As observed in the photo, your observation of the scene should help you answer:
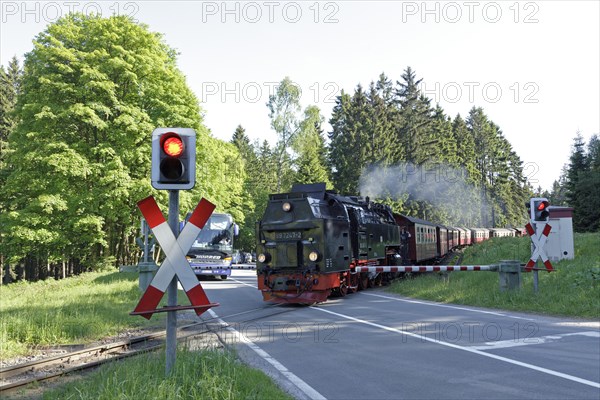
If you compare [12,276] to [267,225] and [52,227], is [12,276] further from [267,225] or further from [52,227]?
[267,225]

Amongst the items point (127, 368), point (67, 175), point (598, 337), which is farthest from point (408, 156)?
point (127, 368)

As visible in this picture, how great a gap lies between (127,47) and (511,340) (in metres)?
26.4

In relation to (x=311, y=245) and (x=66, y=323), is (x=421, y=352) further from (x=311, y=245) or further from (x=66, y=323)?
(x=311, y=245)

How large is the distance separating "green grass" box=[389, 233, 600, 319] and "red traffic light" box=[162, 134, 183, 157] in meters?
9.32

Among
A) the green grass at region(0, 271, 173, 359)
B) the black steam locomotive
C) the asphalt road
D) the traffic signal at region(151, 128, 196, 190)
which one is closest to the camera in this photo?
the traffic signal at region(151, 128, 196, 190)

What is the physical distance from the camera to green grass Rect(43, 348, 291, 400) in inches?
183

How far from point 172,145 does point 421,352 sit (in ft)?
15.8

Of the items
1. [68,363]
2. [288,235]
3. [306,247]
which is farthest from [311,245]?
[68,363]

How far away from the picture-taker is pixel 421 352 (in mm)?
7445

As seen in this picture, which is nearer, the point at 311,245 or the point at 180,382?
the point at 180,382

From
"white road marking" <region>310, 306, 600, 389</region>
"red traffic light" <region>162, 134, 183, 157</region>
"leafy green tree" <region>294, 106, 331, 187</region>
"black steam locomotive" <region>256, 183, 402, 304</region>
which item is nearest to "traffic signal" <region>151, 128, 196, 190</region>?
"red traffic light" <region>162, 134, 183, 157</region>

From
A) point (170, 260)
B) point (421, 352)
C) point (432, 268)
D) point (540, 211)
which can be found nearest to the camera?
point (170, 260)

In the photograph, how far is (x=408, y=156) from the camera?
5606 cm

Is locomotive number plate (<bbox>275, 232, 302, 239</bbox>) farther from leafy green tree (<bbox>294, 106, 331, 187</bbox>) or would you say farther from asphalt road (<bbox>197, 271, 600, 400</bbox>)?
leafy green tree (<bbox>294, 106, 331, 187</bbox>)
